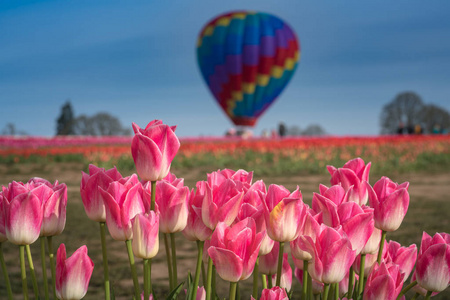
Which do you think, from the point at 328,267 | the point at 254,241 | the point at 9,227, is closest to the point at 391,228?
the point at 328,267

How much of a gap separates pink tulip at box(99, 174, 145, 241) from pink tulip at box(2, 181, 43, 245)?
21cm

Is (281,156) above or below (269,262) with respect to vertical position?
below

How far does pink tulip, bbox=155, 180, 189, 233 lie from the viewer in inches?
49.7

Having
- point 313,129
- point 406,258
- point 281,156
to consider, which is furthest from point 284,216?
point 313,129

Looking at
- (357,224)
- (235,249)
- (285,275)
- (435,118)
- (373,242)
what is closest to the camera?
(235,249)

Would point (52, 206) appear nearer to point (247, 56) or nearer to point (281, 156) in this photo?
point (281, 156)

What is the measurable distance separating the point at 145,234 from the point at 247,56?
2244 cm

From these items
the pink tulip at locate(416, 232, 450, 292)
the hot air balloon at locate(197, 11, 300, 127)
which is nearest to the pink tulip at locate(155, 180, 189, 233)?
the pink tulip at locate(416, 232, 450, 292)

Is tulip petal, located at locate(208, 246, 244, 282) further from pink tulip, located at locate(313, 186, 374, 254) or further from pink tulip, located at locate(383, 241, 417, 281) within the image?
pink tulip, located at locate(383, 241, 417, 281)

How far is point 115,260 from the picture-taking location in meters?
4.68

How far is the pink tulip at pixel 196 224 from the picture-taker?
51.6 inches

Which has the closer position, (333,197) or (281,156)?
(333,197)

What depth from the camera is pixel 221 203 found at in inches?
49.3

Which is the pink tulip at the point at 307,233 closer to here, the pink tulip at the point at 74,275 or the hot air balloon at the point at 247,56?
the pink tulip at the point at 74,275
